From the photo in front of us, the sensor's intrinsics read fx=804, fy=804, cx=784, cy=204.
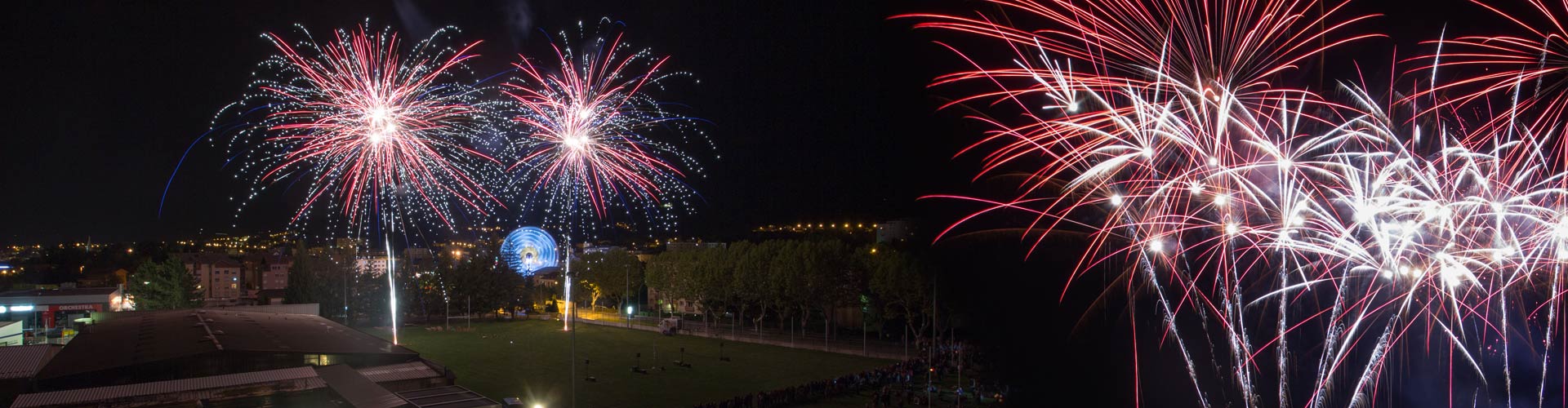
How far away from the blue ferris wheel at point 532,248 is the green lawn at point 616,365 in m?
26.4

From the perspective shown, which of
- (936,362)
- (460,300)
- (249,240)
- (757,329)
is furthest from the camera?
(249,240)

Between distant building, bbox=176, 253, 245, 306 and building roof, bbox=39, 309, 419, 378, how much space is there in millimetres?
55415

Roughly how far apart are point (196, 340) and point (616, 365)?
13.7m

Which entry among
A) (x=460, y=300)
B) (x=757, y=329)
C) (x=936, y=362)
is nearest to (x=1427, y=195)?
(x=936, y=362)

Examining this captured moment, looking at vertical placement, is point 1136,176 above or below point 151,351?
above

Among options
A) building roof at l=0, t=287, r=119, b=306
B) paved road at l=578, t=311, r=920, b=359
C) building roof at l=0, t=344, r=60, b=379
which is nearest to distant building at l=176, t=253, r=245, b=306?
building roof at l=0, t=287, r=119, b=306

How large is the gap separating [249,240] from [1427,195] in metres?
180

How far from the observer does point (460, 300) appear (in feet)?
166

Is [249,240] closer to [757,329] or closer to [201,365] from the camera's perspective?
[757,329]

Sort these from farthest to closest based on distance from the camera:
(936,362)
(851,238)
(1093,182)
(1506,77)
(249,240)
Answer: (249,240) → (851,238) → (936,362) → (1093,182) → (1506,77)

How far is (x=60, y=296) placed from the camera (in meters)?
Answer: 38.7

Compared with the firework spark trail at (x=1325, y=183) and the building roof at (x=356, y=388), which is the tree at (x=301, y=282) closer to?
the building roof at (x=356, y=388)

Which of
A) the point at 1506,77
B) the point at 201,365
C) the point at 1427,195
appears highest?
the point at 1506,77

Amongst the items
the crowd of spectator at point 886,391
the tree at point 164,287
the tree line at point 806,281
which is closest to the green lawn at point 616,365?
the crowd of spectator at point 886,391
